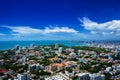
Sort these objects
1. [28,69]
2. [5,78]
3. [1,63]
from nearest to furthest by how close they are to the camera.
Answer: [5,78]
[28,69]
[1,63]

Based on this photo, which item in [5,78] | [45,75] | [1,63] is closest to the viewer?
[5,78]

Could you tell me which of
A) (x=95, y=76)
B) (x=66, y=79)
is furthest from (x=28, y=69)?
(x=95, y=76)

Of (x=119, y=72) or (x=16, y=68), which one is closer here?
(x=119, y=72)

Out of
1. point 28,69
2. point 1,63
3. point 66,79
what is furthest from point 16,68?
point 66,79

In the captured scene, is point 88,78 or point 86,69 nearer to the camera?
point 88,78

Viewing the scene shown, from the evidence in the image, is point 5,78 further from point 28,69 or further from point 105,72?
point 105,72

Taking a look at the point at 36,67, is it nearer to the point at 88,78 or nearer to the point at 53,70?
the point at 53,70

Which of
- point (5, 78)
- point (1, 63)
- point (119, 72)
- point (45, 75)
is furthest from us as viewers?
point (1, 63)

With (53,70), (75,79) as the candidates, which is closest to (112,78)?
(75,79)

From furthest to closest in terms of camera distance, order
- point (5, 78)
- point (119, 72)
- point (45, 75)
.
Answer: point (119, 72) < point (45, 75) < point (5, 78)
